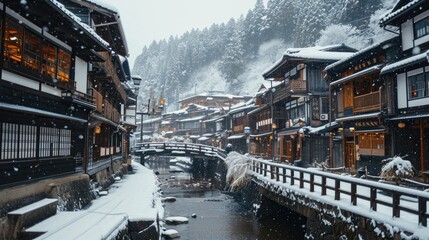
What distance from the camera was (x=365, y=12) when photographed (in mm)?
61812

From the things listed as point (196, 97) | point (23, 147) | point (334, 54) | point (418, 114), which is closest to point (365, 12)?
point (334, 54)

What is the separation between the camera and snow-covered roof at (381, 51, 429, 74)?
1698 cm

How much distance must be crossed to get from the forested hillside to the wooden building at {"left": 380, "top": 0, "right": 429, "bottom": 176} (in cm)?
4066

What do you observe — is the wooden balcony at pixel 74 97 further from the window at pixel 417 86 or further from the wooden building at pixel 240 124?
the wooden building at pixel 240 124

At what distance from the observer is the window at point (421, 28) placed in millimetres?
18297

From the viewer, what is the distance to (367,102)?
23.1 meters

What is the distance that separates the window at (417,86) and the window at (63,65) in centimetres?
1943

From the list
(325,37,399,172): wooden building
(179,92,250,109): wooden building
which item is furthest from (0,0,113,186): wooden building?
(179,92,250,109): wooden building

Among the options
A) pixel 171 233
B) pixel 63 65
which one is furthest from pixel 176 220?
pixel 63 65

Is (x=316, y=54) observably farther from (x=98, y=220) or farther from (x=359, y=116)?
(x=98, y=220)

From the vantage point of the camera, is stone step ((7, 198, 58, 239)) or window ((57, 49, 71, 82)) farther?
window ((57, 49, 71, 82))

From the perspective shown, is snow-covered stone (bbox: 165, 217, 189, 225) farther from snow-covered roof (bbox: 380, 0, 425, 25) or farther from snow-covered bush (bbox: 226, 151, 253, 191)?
snow-covered roof (bbox: 380, 0, 425, 25)

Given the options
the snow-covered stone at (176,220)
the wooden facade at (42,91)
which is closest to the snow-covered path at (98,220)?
the wooden facade at (42,91)

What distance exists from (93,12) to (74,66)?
Result: 194 inches
